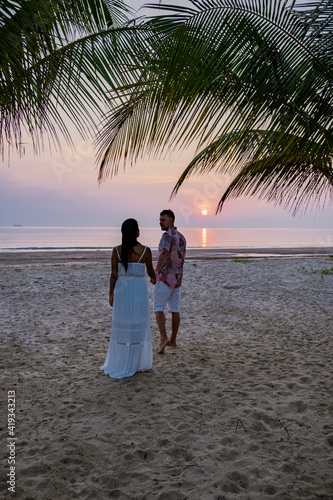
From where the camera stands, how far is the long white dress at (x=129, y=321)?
4.34 meters

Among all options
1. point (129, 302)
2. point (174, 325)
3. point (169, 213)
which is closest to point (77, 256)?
point (174, 325)

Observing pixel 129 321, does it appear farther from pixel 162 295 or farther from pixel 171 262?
pixel 171 262

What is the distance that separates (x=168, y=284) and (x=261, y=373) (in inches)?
62.5

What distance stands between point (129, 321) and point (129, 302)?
0.69 feet

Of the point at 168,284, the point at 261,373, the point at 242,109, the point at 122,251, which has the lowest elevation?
the point at 261,373

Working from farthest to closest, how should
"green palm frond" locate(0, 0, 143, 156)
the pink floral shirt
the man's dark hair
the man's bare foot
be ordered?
the man's bare foot → the pink floral shirt → the man's dark hair → "green palm frond" locate(0, 0, 143, 156)

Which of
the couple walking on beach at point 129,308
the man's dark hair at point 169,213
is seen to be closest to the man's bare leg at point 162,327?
the couple walking on beach at point 129,308

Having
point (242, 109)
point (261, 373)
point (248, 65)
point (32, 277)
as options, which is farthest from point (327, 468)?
point (32, 277)

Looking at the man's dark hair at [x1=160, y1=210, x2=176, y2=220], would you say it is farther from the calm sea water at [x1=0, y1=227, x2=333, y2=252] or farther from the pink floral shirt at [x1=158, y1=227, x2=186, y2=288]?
the calm sea water at [x1=0, y1=227, x2=333, y2=252]

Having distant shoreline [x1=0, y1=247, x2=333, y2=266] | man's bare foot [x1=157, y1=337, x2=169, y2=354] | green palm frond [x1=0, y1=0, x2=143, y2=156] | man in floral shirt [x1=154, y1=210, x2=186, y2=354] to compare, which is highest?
green palm frond [x1=0, y1=0, x2=143, y2=156]

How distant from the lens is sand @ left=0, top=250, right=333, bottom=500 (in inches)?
103

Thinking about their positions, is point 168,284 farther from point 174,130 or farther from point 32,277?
point 32,277

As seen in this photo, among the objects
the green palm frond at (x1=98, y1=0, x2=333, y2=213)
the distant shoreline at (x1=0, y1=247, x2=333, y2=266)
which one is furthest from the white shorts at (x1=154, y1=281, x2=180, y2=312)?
the distant shoreline at (x1=0, y1=247, x2=333, y2=266)

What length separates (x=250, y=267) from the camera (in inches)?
629
